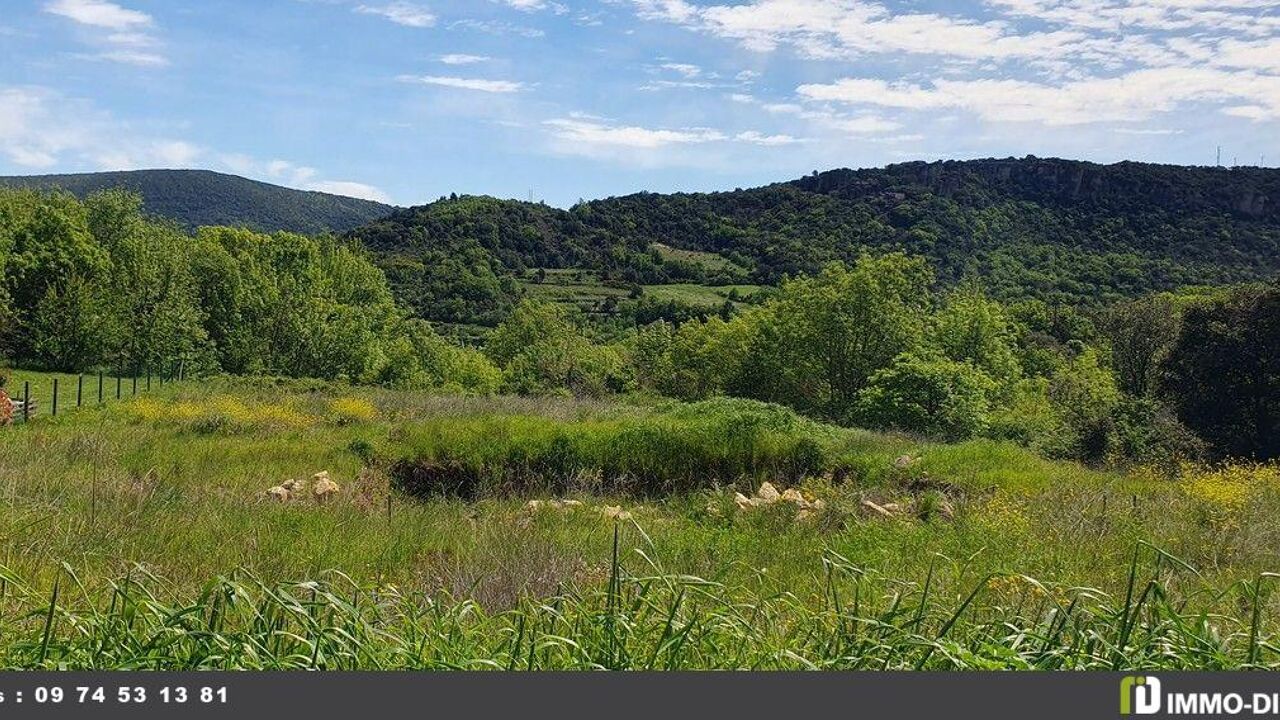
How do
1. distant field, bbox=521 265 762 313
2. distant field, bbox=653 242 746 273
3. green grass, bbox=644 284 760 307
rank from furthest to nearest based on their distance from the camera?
distant field, bbox=653 242 746 273
distant field, bbox=521 265 762 313
green grass, bbox=644 284 760 307

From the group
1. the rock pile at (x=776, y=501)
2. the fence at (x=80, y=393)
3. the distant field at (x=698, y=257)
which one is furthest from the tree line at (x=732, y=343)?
the distant field at (x=698, y=257)

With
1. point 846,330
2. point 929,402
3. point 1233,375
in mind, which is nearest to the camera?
point 1233,375

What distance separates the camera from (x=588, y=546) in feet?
20.5

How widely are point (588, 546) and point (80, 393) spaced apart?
23428 millimetres

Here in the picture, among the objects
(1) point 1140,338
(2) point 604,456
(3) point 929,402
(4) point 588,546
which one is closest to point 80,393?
(2) point 604,456

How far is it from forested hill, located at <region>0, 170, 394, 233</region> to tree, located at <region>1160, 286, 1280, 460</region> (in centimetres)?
13885

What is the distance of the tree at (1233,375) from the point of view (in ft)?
66.4

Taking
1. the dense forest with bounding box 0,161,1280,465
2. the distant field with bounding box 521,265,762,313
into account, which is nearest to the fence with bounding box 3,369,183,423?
the dense forest with bounding box 0,161,1280,465

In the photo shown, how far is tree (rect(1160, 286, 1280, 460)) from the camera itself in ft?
66.4

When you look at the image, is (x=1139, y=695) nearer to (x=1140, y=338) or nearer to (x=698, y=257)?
(x=1140, y=338)

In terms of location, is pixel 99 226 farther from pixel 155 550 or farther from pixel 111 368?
pixel 155 550

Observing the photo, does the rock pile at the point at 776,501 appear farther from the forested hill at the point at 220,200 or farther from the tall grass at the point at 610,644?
the forested hill at the point at 220,200

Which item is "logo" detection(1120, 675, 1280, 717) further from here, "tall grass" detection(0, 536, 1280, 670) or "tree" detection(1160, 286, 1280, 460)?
"tree" detection(1160, 286, 1280, 460)

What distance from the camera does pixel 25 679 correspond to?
168 centimetres
